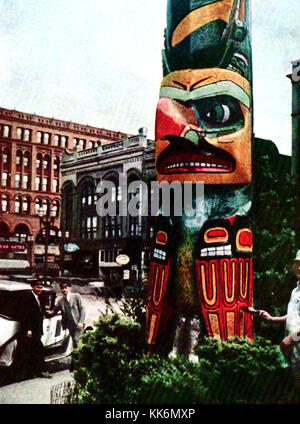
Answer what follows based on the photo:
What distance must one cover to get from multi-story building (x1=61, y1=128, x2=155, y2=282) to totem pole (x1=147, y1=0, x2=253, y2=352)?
915 millimetres

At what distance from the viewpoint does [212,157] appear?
6.62m

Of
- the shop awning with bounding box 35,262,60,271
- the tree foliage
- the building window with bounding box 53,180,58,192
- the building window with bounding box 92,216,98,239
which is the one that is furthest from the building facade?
the shop awning with bounding box 35,262,60,271

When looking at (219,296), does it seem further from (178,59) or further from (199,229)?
(178,59)

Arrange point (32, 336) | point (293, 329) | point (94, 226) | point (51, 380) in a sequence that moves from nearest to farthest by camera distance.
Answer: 1. point (293, 329)
2. point (51, 380)
3. point (32, 336)
4. point (94, 226)

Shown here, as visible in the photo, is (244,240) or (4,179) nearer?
(244,240)

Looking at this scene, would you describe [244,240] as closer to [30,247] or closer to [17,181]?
[30,247]

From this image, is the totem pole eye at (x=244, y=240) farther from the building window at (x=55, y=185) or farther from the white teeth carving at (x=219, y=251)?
the building window at (x=55, y=185)

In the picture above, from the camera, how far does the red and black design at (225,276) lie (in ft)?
21.4

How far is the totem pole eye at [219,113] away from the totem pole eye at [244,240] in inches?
48.9

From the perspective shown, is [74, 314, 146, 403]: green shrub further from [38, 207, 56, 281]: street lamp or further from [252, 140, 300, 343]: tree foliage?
[252, 140, 300, 343]: tree foliage

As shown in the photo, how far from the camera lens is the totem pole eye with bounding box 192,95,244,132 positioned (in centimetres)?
664

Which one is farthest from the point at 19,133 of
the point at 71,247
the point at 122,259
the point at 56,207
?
the point at 122,259

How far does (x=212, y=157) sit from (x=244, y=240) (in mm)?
1074
